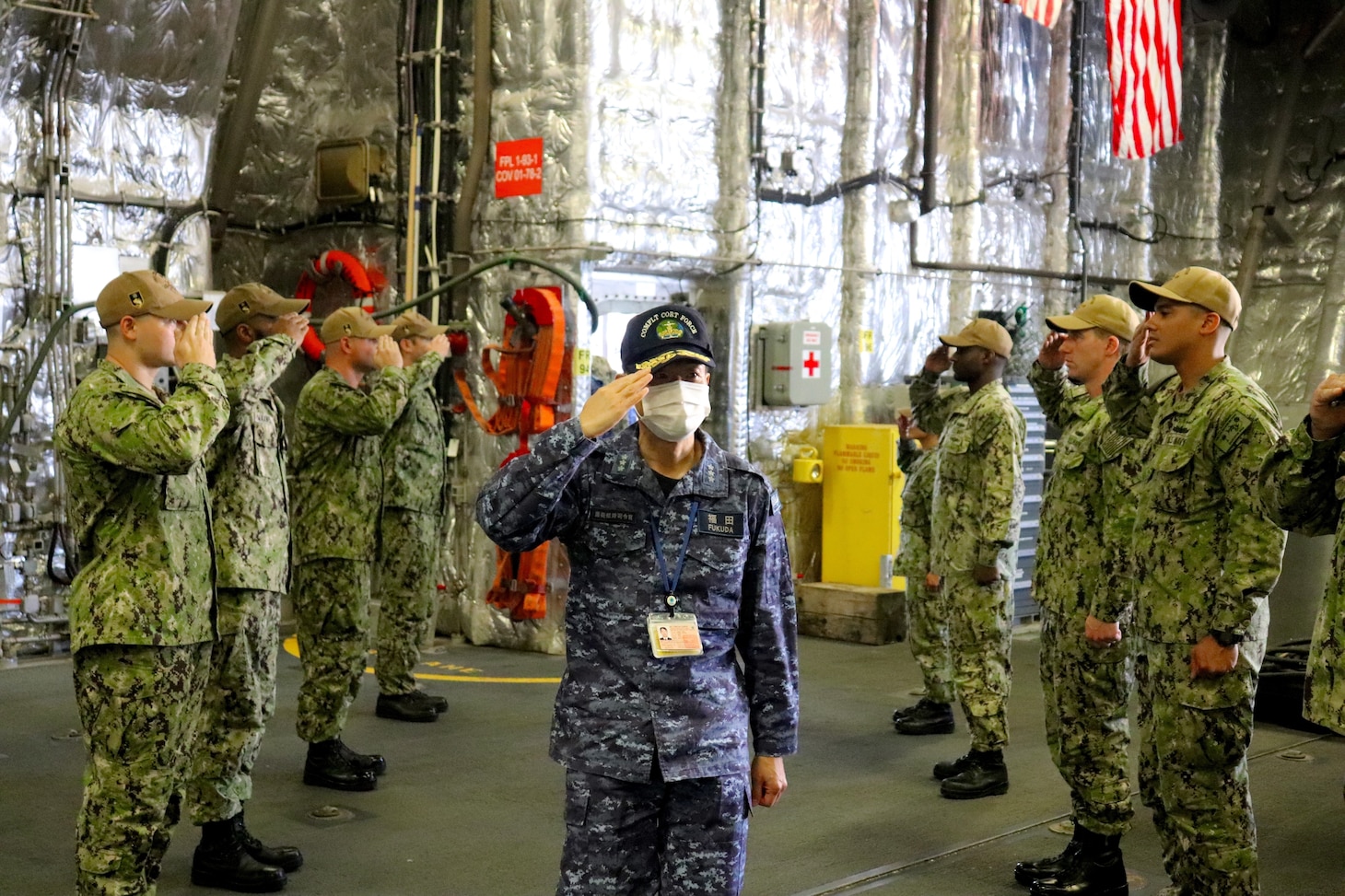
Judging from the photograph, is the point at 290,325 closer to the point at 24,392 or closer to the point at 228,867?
the point at 228,867

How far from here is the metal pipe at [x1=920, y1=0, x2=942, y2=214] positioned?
34.9ft

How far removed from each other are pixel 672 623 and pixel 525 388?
18.4ft

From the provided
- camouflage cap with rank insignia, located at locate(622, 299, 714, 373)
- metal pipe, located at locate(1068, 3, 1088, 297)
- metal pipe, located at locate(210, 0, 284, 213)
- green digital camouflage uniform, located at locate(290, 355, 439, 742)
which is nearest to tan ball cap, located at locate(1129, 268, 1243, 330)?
camouflage cap with rank insignia, located at locate(622, 299, 714, 373)

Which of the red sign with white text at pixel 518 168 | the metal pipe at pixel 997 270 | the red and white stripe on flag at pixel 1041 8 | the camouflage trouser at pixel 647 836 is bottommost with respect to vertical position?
the camouflage trouser at pixel 647 836

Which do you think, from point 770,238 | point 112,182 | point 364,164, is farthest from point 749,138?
point 112,182

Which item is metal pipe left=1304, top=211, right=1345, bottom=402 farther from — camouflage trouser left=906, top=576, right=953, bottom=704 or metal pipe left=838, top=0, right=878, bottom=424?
camouflage trouser left=906, top=576, right=953, bottom=704

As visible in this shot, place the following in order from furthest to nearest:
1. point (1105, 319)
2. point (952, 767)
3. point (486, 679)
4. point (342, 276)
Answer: point (342, 276)
point (486, 679)
point (952, 767)
point (1105, 319)

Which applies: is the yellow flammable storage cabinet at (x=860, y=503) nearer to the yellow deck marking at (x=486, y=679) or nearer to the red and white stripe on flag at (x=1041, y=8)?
the yellow deck marking at (x=486, y=679)

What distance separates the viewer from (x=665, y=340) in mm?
3059

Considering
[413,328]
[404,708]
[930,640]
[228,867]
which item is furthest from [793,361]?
[228,867]

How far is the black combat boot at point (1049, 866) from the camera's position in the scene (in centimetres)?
474

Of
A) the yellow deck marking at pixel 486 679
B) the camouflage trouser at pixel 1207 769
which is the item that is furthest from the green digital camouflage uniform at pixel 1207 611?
the yellow deck marking at pixel 486 679

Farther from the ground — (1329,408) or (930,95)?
(930,95)

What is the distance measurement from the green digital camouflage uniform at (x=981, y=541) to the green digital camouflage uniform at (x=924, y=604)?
2.21 ft
